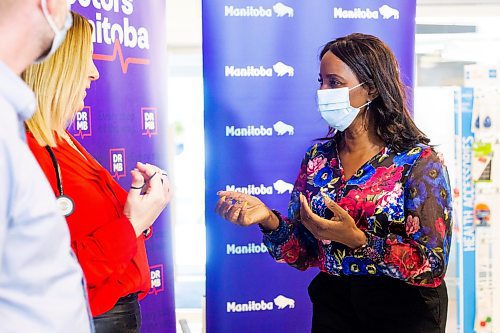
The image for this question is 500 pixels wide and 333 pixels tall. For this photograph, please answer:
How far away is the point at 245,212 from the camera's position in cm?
238

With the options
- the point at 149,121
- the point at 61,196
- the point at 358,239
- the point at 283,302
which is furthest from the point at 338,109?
the point at 283,302

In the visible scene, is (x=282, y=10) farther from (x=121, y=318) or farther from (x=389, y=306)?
(x=121, y=318)

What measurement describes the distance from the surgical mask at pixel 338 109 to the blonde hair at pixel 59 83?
918 mm

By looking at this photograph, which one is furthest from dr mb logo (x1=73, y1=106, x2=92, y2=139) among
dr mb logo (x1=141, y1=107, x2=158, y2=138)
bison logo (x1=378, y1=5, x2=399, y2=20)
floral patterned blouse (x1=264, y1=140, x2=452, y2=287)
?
bison logo (x1=378, y1=5, x2=399, y2=20)

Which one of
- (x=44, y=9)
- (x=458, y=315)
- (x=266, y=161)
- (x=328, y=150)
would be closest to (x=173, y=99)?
(x=458, y=315)

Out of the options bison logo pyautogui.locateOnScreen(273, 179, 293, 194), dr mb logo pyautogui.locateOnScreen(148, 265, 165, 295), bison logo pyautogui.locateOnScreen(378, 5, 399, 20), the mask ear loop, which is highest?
bison logo pyautogui.locateOnScreen(378, 5, 399, 20)

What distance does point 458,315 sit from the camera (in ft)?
15.3

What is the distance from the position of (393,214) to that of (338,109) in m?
0.48

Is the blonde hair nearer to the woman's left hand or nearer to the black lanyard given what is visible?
the black lanyard

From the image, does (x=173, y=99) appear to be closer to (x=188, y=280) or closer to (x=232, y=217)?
(x=188, y=280)

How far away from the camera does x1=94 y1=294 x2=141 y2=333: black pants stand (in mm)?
2129

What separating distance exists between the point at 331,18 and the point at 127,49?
110 centimetres

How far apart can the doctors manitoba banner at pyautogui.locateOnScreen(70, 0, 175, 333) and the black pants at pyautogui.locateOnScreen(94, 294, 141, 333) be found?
64 cm

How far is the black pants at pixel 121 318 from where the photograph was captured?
213 cm
